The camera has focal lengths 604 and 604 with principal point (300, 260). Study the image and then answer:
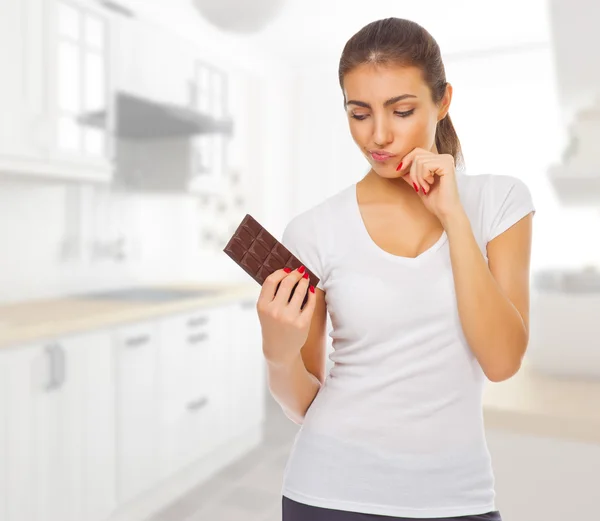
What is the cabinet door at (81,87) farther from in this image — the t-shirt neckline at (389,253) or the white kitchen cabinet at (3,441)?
the t-shirt neckline at (389,253)

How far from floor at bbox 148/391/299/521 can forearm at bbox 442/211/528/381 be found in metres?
1.91

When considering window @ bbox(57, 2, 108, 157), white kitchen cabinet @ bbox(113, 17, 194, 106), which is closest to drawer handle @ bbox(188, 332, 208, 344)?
window @ bbox(57, 2, 108, 157)

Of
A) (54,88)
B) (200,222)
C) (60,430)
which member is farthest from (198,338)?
(200,222)

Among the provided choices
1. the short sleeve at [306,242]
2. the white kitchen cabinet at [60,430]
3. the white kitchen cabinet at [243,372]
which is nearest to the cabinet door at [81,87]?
the white kitchen cabinet at [60,430]

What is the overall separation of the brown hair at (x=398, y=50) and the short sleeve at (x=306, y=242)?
0.61ft

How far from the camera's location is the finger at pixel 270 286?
0.70 metres

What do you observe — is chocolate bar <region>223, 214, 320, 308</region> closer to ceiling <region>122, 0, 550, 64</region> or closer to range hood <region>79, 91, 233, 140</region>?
range hood <region>79, 91, 233, 140</region>

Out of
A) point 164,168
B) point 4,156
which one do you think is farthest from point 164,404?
point 164,168

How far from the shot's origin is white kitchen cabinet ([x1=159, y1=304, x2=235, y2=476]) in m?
2.50

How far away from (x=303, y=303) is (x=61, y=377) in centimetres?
147

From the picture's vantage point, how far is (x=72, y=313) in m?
2.18


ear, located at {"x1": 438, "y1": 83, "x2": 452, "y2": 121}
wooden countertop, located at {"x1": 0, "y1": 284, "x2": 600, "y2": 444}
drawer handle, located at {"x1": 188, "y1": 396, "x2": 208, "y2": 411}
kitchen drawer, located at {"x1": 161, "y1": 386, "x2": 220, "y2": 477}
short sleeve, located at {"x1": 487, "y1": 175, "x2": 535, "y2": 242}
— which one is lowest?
kitchen drawer, located at {"x1": 161, "y1": 386, "x2": 220, "y2": 477}

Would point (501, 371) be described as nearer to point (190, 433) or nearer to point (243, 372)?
point (190, 433)

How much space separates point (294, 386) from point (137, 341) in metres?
1.63
